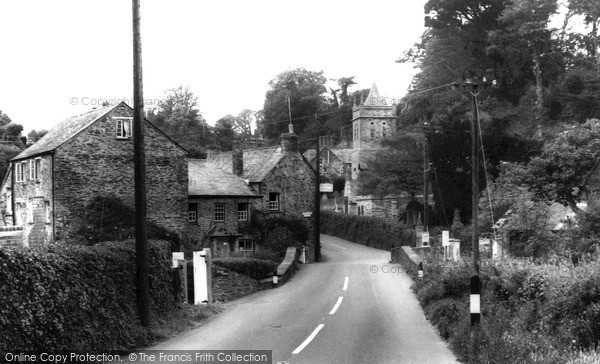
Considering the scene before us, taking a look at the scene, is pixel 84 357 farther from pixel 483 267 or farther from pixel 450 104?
pixel 450 104

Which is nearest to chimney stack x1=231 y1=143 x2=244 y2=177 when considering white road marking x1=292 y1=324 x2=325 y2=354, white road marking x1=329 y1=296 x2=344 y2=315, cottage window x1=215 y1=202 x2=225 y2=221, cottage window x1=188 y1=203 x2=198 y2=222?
cottage window x1=215 y1=202 x2=225 y2=221

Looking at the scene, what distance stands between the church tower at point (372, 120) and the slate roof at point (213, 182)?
54351mm

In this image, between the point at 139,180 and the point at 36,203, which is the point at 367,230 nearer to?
the point at 36,203

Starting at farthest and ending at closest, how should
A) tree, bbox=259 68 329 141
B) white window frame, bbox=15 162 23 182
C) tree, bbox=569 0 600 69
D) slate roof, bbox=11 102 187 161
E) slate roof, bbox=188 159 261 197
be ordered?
tree, bbox=259 68 329 141
tree, bbox=569 0 600 69
slate roof, bbox=188 159 261 197
white window frame, bbox=15 162 23 182
slate roof, bbox=11 102 187 161

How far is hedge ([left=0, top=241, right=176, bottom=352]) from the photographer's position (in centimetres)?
1212

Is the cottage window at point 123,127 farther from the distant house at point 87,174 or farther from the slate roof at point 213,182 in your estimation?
the slate roof at point 213,182

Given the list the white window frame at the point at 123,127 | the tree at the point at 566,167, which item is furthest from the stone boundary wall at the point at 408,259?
the white window frame at the point at 123,127

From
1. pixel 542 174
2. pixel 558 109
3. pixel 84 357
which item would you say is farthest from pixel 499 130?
pixel 84 357

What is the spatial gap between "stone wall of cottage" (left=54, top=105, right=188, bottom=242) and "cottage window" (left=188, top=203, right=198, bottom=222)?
2.98 metres

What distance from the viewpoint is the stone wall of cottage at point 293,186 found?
5403 centimetres

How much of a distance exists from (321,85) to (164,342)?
97438 mm

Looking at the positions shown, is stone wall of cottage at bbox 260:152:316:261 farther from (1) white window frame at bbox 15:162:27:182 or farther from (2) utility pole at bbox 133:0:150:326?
(2) utility pole at bbox 133:0:150:326

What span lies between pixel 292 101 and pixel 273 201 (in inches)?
2139

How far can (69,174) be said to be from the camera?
40.2 meters
